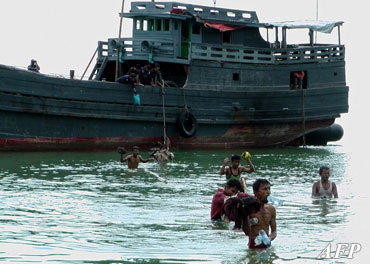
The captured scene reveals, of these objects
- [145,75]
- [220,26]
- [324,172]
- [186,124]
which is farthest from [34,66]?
[324,172]

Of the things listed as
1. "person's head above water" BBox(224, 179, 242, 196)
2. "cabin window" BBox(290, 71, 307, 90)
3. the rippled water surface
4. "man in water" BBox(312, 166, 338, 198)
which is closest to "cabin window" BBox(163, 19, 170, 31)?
"cabin window" BBox(290, 71, 307, 90)

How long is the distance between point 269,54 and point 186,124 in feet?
17.0

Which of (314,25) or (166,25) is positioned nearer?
(166,25)

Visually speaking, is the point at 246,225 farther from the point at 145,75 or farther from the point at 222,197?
the point at 145,75

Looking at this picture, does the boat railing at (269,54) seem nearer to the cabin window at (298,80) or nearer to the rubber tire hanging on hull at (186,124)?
the cabin window at (298,80)

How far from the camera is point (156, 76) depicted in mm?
33844

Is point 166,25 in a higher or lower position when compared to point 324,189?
higher

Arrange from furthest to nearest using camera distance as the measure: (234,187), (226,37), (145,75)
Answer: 1. (226,37)
2. (145,75)
3. (234,187)

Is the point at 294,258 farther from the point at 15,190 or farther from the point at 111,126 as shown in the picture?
the point at 111,126

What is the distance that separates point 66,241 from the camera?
A: 15.2m

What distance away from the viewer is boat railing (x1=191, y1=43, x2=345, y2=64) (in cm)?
3494

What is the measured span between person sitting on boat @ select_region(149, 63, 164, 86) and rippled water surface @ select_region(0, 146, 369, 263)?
4.50 m

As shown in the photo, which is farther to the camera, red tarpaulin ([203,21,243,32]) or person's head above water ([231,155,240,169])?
red tarpaulin ([203,21,243,32])

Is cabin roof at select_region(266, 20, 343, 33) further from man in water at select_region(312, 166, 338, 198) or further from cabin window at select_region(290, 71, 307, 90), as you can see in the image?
man in water at select_region(312, 166, 338, 198)
